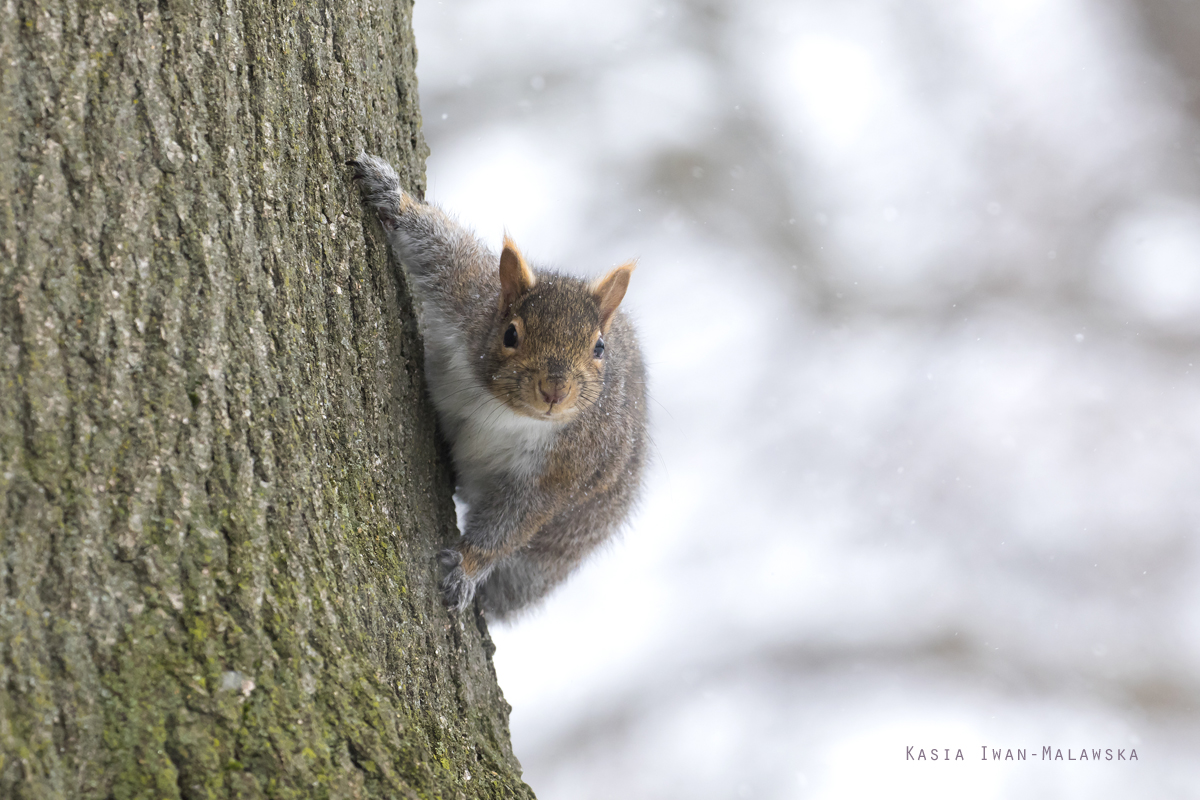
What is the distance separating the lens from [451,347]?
8.98 ft

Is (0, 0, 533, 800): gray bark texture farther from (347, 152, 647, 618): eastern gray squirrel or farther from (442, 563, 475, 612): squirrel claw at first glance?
(347, 152, 647, 618): eastern gray squirrel

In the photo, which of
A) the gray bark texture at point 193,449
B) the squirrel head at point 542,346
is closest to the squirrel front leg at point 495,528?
the squirrel head at point 542,346

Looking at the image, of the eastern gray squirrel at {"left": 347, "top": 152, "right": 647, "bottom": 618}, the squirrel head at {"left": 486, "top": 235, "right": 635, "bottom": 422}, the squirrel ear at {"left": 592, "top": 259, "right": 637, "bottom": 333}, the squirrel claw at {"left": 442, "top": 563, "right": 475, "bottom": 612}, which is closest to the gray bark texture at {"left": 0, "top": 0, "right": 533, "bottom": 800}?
the squirrel claw at {"left": 442, "top": 563, "right": 475, "bottom": 612}

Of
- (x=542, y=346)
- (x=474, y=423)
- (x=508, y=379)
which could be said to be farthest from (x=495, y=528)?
(x=542, y=346)

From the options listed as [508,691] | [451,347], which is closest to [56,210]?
[451,347]

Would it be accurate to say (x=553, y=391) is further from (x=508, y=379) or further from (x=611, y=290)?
(x=611, y=290)

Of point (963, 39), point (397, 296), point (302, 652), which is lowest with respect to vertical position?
point (302, 652)

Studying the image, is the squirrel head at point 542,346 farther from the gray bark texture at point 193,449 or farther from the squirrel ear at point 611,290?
the gray bark texture at point 193,449

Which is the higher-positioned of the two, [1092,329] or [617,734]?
[1092,329]

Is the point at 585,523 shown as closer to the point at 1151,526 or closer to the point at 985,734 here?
the point at 985,734

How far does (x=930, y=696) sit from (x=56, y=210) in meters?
6.14

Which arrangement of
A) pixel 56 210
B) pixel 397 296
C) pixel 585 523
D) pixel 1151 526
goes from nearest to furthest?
1. pixel 56 210
2. pixel 397 296
3. pixel 585 523
4. pixel 1151 526

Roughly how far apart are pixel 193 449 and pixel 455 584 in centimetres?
102

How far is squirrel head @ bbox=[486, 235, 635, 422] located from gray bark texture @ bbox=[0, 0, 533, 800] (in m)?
0.63
